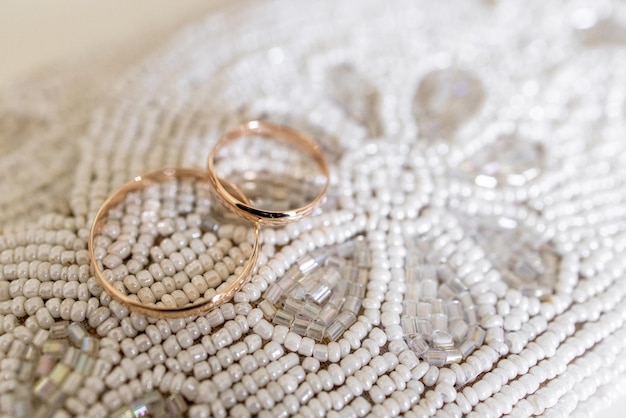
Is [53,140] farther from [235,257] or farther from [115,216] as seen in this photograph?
[235,257]

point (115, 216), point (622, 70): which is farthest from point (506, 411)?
point (622, 70)

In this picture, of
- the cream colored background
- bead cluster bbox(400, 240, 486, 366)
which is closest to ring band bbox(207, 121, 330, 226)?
bead cluster bbox(400, 240, 486, 366)

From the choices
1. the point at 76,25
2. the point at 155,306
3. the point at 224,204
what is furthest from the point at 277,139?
the point at 76,25

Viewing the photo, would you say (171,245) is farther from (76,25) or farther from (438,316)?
(76,25)

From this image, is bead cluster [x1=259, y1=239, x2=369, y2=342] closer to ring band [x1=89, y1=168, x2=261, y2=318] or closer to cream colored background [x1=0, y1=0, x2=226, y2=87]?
ring band [x1=89, y1=168, x2=261, y2=318]

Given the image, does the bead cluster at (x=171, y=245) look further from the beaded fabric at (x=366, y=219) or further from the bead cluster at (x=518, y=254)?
the bead cluster at (x=518, y=254)
